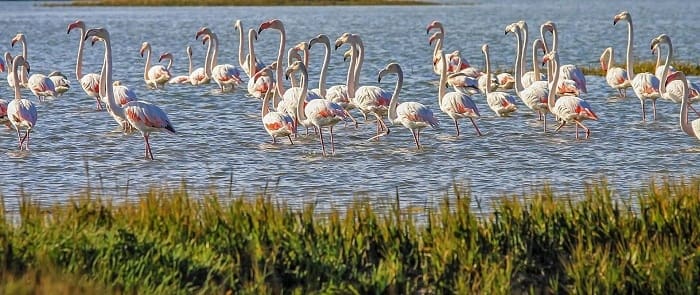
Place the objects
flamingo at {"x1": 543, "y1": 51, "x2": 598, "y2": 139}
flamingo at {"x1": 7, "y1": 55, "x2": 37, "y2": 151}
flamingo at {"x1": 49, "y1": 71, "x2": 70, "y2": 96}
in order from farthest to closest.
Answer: flamingo at {"x1": 49, "y1": 71, "x2": 70, "y2": 96}, flamingo at {"x1": 543, "y1": 51, "x2": 598, "y2": 139}, flamingo at {"x1": 7, "y1": 55, "x2": 37, "y2": 151}

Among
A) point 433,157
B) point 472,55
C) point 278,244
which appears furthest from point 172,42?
point 278,244

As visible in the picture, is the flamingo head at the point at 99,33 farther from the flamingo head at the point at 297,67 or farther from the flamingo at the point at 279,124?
the flamingo at the point at 279,124

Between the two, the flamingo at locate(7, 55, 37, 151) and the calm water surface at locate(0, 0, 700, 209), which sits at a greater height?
the flamingo at locate(7, 55, 37, 151)

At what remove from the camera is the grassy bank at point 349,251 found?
665 cm

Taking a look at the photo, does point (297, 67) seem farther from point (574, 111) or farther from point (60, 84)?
point (60, 84)

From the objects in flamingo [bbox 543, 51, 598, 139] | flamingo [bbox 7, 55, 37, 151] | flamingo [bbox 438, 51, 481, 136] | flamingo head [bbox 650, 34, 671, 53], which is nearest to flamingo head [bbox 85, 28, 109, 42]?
flamingo [bbox 7, 55, 37, 151]

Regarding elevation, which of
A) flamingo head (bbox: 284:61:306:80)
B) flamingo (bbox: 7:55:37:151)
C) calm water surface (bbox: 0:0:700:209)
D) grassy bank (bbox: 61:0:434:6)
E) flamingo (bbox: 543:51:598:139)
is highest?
grassy bank (bbox: 61:0:434:6)

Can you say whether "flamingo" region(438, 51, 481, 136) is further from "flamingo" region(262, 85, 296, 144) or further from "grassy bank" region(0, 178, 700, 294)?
"grassy bank" region(0, 178, 700, 294)

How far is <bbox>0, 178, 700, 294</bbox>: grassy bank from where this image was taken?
21.8ft

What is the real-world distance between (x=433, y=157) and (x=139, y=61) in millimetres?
18949

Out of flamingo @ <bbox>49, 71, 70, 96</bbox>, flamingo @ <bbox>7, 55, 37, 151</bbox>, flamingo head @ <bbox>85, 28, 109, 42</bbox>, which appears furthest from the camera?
flamingo @ <bbox>49, 71, 70, 96</bbox>

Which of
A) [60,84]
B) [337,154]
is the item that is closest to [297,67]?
[337,154]

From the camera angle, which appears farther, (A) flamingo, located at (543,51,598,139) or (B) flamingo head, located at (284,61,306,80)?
(A) flamingo, located at (543,51,598,139)

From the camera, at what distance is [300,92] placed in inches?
604
